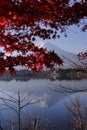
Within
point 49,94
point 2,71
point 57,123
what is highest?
point 2,71

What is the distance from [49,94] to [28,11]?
210 ft

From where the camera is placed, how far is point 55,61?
21.2 feet

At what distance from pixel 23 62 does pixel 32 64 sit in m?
0.22

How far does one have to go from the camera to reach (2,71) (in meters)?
6.45

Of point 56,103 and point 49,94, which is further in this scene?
point 49,94

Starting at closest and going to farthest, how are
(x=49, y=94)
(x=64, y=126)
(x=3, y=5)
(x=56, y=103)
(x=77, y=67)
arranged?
1. (x=3, y=5)
2. (x=77, y=67)
3. (x=64, y=126)
4. (x=56, y=103)
5. (x=49, y=94)

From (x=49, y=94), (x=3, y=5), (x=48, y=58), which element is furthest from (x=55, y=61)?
(x=49, y=94)

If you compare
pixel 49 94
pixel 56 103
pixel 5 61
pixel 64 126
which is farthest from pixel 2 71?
pixel 49 94

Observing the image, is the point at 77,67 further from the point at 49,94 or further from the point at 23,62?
the point at 49,94

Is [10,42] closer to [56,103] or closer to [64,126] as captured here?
[64,126]

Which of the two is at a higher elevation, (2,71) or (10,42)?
(10,42)

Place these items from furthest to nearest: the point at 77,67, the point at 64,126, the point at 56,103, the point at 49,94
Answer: the point at 49,94
the point at 56,103
the point at 64,126
the point at 77,67

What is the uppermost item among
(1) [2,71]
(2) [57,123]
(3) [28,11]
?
(3) [28,11]

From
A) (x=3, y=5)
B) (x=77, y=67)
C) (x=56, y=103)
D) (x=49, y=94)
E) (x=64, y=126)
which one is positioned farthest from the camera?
(x=49, y=94)
